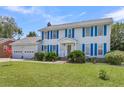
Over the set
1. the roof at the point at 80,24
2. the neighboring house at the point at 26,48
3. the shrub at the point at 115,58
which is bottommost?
the shrub at the point at 115,58

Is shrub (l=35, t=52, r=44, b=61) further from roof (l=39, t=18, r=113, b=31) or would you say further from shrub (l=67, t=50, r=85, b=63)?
shrub (l=67, t=50, r=85, b=63)

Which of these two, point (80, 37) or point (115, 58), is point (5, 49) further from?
point (115, 58)

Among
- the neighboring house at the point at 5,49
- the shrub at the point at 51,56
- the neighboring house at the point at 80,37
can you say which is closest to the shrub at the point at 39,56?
the shrub at the point at 51,56

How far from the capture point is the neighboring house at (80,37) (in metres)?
23.2

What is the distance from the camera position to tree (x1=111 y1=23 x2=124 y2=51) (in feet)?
87.6

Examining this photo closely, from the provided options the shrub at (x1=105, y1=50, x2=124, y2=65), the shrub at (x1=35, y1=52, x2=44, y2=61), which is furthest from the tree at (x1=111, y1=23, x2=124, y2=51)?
the shrub at (x1=35, y1=52, x2=44, y2=61)

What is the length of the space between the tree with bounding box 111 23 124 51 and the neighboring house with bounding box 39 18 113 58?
337 centimetres

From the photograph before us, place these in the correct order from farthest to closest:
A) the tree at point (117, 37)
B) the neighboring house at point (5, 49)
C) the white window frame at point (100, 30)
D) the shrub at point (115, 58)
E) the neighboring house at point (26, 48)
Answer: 1. the neighboring house at point (5, 49)
2. the neighboring house at point (26, 48)
3. the tree at point (117, 37)
4. the white window frame at point (100, 30)
5. the shrub at point (115, 58)

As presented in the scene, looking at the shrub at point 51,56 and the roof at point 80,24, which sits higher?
the roof at point 80,24

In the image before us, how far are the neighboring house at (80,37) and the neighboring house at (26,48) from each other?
2.75 feet

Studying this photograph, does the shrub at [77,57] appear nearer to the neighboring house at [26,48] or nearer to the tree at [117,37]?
the tree at [117,37]
